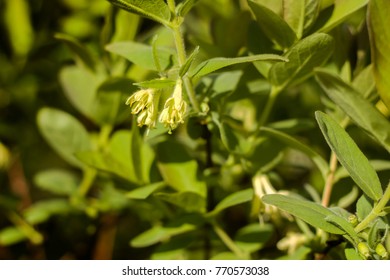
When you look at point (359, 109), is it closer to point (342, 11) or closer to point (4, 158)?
point (342, 11)

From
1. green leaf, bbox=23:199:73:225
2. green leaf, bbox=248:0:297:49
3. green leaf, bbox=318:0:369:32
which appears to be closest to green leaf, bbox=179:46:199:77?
green leaf, bbox=248:0:297:49

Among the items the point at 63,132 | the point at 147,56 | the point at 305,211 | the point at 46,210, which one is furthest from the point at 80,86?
the point at 305,211

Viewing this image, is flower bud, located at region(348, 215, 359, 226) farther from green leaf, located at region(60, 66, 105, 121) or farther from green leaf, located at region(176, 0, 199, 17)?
green leaf, located at region(60, 66, 105, 121)

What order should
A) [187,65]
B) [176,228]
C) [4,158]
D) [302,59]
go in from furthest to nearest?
1. [4,158]
2. [176,228]
3. [302,59]
4. [187,65]

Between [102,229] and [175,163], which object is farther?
[102,229]

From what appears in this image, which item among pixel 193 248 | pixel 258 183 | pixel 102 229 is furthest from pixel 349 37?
pixel 102 229
